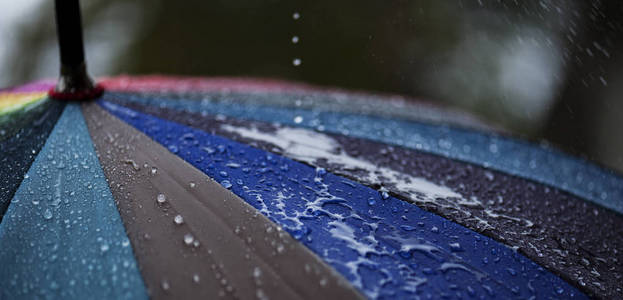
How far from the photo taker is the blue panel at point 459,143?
5.79 feet

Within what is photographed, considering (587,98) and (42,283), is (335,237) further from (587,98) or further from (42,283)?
(587,98)

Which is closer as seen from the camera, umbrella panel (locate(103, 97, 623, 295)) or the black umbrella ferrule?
umbrella panel (locate(103, 97, 623, 295))

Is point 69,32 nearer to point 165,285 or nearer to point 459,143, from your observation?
point 165,285

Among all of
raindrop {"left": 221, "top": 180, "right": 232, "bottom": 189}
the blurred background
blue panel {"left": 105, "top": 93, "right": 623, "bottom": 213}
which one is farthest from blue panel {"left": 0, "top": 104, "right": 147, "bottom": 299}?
the blurred background

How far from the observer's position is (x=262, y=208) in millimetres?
1082

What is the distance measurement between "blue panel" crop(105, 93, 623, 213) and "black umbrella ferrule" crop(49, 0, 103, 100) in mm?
105

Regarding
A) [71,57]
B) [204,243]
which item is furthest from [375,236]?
[71,57]

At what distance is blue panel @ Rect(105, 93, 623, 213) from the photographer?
1765mm

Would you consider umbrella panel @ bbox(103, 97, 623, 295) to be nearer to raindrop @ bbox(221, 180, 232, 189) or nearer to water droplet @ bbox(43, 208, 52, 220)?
raindrop @ bbox(221, 180, 232, 189)

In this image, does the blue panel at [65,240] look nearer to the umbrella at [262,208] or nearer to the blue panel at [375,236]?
the umbrella at [262,208]

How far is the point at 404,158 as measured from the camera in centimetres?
163

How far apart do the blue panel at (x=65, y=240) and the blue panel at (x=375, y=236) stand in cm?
27

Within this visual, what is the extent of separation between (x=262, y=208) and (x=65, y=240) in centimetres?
42

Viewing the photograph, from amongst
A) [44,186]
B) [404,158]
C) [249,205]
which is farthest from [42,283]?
[404,158]
